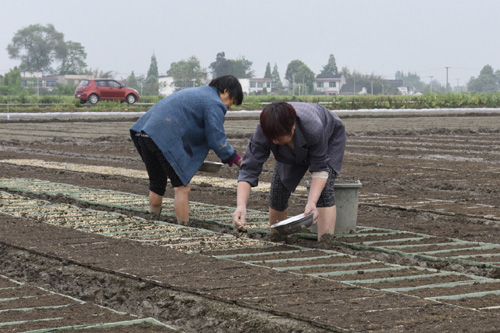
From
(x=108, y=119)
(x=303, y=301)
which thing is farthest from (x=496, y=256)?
(x=108, y=119)

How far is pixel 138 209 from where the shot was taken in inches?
330

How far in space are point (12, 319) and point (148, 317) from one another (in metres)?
0.70

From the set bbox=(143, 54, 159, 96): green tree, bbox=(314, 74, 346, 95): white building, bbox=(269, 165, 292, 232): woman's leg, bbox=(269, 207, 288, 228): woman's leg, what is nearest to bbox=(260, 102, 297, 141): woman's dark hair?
bbox=(269, 165, 292, 232): woman's leg

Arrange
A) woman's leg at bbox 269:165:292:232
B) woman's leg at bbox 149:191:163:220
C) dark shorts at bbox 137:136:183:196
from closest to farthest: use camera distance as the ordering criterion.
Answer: woman's leg at bbox 269:165:292:232 → dark shorts at bbox 137:136:183:196 → woman's leg at bbox 149:191:163:220

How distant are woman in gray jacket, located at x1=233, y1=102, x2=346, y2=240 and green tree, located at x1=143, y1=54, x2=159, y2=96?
87.9 meters

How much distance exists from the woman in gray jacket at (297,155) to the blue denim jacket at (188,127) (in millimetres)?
681

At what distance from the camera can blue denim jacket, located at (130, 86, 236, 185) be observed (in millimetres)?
A: 7078

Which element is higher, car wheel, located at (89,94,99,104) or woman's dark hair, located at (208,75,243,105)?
woman's dark hair, located at (208,75,243,105)

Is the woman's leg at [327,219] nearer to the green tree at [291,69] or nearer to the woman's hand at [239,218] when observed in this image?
the woman's hand at [239,218]

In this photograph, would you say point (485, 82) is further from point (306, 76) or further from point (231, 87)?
point (231, 87)

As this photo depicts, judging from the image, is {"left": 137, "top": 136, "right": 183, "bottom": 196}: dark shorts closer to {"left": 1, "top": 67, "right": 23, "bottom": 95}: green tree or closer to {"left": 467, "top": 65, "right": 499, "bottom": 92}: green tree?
{"left": 1, "top": 67, "right": 23, "bottom": 95}: green tree

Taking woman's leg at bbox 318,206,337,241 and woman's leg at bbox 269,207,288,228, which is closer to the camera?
woman's leg at bbox 318,206,337,241

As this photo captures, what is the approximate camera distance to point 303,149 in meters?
6.08

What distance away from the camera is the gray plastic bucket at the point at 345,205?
6.93m
